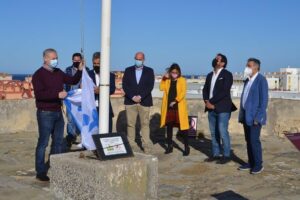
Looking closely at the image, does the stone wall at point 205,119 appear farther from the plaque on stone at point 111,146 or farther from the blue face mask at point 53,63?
the plaque on stone at point 111,146

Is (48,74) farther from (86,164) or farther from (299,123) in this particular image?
(299,123)

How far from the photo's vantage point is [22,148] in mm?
9312

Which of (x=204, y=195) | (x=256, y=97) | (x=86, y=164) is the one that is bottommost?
(x=204, y=195)

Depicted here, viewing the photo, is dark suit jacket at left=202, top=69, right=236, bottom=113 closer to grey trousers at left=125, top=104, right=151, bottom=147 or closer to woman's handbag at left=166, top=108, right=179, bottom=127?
woman's handbag at left=166, top=108, right=179, bottom=127

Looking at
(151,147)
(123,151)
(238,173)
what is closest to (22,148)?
(151,147)

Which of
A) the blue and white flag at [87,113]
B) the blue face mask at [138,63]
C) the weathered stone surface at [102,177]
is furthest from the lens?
the blue face mask at [138,63]

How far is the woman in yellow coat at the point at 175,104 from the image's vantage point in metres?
8.83

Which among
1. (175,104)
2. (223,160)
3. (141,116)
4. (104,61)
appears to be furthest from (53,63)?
(223,160)

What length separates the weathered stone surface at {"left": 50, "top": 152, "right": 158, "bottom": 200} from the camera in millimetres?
4398

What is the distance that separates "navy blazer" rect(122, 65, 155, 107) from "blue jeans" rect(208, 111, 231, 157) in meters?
1.32

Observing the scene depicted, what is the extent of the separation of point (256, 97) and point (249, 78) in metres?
0.37

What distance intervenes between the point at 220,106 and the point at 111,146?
3.59 m

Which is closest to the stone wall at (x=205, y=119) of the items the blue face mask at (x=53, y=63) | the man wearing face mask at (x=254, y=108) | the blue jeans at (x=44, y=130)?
the man wearing face mask at (x=254, y=108)

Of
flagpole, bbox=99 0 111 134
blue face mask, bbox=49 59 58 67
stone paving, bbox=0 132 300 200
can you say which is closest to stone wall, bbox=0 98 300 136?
stone paving, bbox=0 132 300 200
